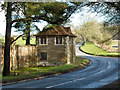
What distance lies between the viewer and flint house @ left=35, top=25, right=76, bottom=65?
119 ft

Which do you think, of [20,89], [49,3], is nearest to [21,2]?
[49,3]

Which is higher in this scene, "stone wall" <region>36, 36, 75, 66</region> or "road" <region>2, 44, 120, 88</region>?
"stone wall" <region>36, 36, 75, 66</region>

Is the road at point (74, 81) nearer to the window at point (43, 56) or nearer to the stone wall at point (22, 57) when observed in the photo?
the stone wall at point (22, 57)

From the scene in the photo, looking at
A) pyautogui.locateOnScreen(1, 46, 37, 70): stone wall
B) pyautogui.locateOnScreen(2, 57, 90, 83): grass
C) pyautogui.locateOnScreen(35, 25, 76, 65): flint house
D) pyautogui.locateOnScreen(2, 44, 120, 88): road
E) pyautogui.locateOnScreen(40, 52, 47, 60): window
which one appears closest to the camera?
pyautogui.locateOnScreen(2, 44, 120, 88): road

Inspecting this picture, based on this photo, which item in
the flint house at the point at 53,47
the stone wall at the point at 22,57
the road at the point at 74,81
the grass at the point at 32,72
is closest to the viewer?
the road at the point at 74,81

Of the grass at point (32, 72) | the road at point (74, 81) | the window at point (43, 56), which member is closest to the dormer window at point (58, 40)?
the window at point (43, 56)

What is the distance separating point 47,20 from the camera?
1977cm

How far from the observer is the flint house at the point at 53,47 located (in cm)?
3641

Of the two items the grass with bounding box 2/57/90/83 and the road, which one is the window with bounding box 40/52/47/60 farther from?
the road

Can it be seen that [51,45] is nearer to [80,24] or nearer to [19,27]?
[19,27]

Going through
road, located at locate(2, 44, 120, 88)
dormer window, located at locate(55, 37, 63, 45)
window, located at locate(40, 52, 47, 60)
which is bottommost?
road, located at locate(2, 44, 120, 88)

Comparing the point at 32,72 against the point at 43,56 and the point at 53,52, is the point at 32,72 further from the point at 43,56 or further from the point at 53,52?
the point at 43,56

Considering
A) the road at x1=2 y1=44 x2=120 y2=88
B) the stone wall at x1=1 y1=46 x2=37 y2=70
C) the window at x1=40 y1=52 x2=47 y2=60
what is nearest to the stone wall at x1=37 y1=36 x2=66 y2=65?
the window at x1=40 y1=52 x2=47 y2=60

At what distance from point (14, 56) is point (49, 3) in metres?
13.7
